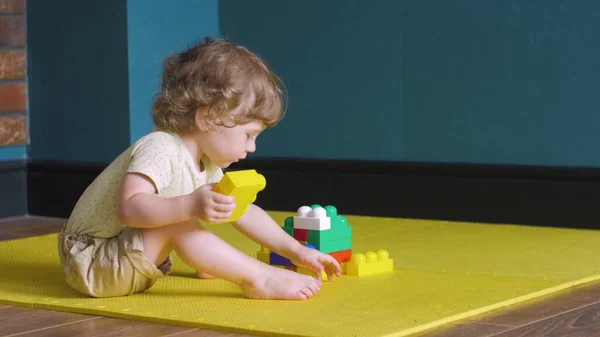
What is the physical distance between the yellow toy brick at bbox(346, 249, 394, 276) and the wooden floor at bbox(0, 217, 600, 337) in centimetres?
32

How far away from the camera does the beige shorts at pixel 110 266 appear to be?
1.67m

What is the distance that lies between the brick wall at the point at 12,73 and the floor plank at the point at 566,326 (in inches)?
71.3

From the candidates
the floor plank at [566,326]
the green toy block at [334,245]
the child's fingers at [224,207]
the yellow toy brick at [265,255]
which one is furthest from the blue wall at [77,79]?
the floor plank at [566,326]

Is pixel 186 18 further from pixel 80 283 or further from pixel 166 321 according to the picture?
pixel 166 321

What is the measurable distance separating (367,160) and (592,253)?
82cm

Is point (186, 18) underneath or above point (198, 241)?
above

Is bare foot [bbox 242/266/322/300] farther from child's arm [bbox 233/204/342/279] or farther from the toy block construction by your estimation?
the toy block construction

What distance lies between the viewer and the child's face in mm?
1712

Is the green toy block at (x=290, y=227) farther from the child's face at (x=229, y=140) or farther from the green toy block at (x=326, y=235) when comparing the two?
the child's face at (x=229, y=140)

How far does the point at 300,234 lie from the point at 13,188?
4.25ft

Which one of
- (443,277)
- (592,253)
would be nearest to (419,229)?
(592,253)

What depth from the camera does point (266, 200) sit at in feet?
9.61

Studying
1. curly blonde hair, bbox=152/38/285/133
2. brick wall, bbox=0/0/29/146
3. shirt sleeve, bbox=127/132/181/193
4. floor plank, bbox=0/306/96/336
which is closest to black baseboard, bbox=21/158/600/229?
brick wall, bbox=0/0/29/146

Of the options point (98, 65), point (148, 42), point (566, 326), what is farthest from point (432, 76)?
point (566, 326)
